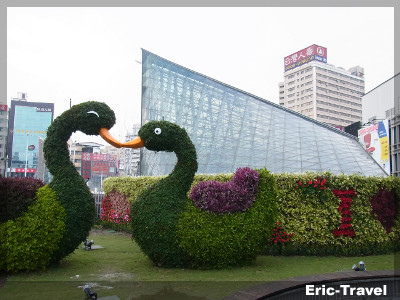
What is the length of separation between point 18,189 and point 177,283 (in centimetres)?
356

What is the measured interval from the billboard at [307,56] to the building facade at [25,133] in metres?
83.0

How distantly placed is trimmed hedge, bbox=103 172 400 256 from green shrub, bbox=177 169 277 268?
2.14 metres

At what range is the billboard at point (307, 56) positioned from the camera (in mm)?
113875

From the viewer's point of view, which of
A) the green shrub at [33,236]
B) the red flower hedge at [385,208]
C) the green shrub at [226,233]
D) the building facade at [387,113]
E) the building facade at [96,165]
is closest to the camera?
the green shrub at [33,236]

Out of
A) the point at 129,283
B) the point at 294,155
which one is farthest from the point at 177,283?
the point at 294,155

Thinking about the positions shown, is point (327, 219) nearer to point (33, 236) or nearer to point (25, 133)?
point (33, 236)

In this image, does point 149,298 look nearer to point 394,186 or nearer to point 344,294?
point 344,294

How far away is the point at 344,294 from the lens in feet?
16.5

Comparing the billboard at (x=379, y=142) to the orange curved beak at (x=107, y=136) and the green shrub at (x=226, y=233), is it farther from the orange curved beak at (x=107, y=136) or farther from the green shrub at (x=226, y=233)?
the orange curved beak at (x=107, y=136)

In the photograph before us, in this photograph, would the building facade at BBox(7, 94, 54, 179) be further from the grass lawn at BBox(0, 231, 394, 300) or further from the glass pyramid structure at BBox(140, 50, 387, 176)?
the grass lawn at BBox(0, 231, 394, 300)

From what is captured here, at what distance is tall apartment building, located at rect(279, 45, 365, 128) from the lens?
11212 centimetres

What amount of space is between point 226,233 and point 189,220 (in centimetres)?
79

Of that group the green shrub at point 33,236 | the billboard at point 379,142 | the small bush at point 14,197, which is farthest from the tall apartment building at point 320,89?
the small bush at point 14,197

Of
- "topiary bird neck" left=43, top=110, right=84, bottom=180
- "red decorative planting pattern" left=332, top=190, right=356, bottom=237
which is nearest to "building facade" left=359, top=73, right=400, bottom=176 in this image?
"red decorative planting pattern" left=332, top=190, right=356, bottom=237
